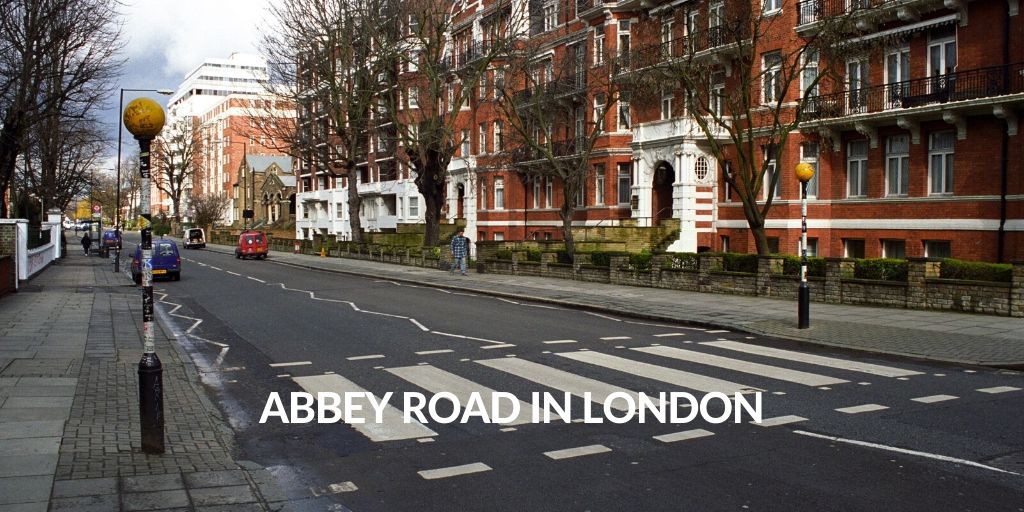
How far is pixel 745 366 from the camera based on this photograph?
39.4 ft

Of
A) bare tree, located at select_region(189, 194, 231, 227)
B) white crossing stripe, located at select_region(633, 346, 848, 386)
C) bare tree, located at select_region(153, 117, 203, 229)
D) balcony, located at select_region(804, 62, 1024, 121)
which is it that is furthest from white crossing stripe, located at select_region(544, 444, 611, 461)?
bare tree, located at select_region(153, 117, 203, 229)

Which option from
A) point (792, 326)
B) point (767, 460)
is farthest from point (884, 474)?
point (792, 326)

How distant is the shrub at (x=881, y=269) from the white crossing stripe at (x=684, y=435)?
13677 millimetres

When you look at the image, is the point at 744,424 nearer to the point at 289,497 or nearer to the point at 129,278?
the point at 289,497

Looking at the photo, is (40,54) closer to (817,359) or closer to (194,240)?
(817,359)

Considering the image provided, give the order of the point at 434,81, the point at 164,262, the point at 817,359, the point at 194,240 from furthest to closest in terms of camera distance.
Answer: the point at 194,240, the point at 434,81, the point at 164,262, the point at 817,359

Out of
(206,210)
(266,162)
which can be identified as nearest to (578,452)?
(206,210)

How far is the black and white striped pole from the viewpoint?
730cm

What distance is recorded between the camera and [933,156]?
2764 cm

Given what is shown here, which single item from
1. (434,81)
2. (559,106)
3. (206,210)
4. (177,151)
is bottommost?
(206,210)

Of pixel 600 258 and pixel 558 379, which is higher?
pixel 600 258

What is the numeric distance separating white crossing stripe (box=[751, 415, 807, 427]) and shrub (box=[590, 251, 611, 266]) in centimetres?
1982

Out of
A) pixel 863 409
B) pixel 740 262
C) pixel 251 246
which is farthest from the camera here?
pixel 251 246

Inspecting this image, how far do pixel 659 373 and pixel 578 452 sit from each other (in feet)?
13.4
